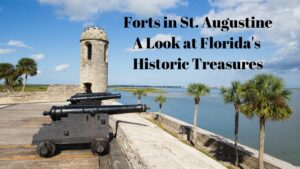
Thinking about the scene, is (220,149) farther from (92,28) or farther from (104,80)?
(92,28)

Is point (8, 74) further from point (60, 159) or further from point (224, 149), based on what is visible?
point (60, 159)

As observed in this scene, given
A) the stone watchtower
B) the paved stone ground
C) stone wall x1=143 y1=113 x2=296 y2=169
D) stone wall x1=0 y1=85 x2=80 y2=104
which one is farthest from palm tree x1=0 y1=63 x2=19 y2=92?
the paved stone ground

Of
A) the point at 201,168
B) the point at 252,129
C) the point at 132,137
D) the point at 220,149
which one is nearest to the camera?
the point at 201,168

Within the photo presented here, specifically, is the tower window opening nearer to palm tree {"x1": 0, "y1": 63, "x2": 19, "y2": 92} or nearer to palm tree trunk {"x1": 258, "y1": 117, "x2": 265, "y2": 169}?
palm tree trunk {"x1": 258, "y1": 117, "x2": 265, "y2": 169}

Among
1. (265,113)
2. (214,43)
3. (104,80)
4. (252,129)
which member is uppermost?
(214,43)

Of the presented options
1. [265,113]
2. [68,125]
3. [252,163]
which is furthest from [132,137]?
[252,163]

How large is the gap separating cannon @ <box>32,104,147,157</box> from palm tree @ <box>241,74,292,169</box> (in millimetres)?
10891

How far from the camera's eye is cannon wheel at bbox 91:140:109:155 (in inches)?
→ 203

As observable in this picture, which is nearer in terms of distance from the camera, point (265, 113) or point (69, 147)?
point (69, 147)

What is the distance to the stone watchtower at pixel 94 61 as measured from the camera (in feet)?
57.1

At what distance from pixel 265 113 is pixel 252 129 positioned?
82.1 ft

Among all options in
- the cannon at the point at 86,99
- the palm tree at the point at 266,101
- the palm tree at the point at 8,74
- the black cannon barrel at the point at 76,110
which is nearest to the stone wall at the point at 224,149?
the palm tree at the point at 266,101

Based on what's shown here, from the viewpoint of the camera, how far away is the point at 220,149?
20328mm

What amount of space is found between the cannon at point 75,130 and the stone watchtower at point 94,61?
467 inches
